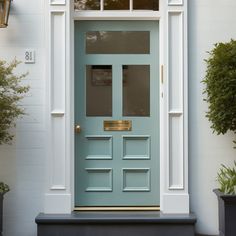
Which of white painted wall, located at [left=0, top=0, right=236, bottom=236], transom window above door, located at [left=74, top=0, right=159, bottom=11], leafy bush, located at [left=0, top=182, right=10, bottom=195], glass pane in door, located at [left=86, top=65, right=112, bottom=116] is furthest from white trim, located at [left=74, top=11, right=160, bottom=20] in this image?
leafy bush, located at [left=0, top=182, right=10, bottom=195]

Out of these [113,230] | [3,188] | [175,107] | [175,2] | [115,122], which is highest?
[175,2]

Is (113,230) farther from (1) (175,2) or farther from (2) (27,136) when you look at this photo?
(1) (175,2)

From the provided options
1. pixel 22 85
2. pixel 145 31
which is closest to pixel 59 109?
pixel 22 85

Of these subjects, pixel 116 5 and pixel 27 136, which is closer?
pixel 27 136

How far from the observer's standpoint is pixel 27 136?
646cm

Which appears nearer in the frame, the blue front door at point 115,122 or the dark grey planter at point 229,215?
the dark grey planter at point 229,215

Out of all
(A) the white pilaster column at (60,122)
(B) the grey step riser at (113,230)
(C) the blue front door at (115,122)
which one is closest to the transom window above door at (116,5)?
(C) the blue front door at (115,122)

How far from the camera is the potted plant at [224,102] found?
595cm

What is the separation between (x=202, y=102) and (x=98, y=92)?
1.24 meters

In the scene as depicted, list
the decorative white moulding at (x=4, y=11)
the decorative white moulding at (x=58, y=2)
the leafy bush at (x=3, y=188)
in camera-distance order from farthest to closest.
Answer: the decorative white moulding at (x=58, y=2), the decorative white moulding at (x=4, y=11), the leafy bush at (x=3, y=188)

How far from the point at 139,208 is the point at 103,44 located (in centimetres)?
200

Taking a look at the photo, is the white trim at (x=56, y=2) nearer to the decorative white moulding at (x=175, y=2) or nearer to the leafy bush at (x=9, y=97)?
the leafy bush at (x=9, y=97)

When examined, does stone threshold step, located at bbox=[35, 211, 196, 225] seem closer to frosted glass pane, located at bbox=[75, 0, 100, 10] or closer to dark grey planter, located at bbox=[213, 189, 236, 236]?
dark grey planter, located at bbox=[213, 189, 236, 236]

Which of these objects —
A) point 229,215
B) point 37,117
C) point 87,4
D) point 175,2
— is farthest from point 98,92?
point 229,215
